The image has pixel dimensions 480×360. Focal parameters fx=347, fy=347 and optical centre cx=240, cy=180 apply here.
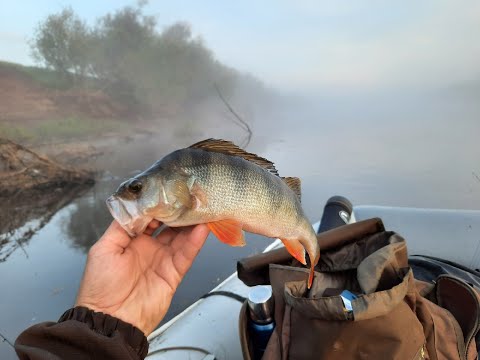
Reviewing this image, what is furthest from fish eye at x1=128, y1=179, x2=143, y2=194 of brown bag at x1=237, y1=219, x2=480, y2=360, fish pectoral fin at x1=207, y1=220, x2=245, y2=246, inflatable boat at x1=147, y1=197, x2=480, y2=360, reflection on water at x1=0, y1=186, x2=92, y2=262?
reflection on water at x1=0, y1=186, x2=92, y2=262

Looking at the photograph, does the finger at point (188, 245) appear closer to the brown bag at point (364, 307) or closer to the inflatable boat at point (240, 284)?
the brown bag at point (364, 307)

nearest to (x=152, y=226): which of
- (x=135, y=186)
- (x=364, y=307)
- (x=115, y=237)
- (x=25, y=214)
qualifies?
(x=115, y=237)

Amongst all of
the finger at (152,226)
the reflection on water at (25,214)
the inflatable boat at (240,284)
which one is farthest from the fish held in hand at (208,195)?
the reflection on water at (25,214)

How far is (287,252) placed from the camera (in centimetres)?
192

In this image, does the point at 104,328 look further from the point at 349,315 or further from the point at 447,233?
the point at 447,233

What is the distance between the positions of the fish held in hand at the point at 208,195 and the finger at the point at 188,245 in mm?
57

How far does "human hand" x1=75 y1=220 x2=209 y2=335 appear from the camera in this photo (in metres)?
1.47

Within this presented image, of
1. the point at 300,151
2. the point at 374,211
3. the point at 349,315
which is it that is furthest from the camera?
the point at 300,151

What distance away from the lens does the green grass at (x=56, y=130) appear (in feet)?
45.4

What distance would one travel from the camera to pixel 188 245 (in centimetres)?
164

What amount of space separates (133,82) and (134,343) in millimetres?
29469

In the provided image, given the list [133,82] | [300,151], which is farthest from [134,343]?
[133,82]

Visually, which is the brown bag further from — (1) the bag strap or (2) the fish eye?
(2) the fish eye

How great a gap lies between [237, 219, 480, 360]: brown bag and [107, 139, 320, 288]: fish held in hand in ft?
0.65
